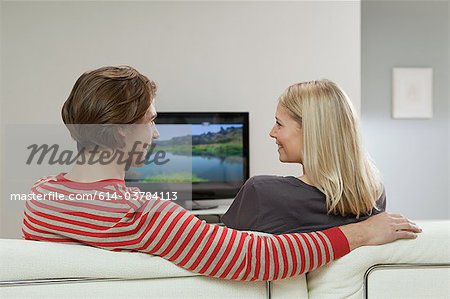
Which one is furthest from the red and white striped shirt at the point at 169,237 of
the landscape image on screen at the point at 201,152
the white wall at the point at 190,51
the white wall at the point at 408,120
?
the white wall at the point at 408,120

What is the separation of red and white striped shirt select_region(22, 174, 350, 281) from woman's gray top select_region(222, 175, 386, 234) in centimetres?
10

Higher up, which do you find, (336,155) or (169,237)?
(336,155)

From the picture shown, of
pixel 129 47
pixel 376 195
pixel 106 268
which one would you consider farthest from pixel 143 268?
pixel 129 47

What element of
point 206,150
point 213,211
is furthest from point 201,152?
point 213,211

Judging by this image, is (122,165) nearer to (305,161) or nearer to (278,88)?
(305,161)

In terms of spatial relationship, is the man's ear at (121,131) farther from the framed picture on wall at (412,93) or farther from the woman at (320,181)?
the framed picture on wall at (412,93)

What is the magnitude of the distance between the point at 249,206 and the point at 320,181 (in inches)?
7.5

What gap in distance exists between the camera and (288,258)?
50.9 inches

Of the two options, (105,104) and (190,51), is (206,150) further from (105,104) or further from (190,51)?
(105,104)

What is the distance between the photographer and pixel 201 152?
4941 mm

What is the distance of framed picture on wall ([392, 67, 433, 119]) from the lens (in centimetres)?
616

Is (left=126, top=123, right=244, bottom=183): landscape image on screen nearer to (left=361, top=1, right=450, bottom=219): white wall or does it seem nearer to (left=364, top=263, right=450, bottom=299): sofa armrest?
(left=361, top=1, right=450, bottom=219): white wall

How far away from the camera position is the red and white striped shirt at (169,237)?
1264 mm

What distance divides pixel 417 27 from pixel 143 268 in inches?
221
